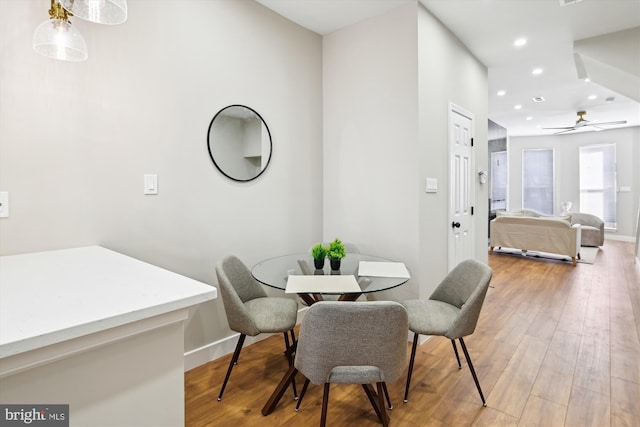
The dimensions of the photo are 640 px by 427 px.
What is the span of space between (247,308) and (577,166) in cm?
1016

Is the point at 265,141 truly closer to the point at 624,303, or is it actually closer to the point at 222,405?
the point at 222,405

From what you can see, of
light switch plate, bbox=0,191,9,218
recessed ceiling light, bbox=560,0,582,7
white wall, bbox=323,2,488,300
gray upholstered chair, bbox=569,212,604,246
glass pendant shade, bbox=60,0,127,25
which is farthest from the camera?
gray upholstered chair, bbox=569,212,604,246

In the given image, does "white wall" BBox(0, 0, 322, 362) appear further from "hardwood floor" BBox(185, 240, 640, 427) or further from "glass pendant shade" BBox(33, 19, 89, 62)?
"hardwood floor" BBox(185, 240, 640, 427)

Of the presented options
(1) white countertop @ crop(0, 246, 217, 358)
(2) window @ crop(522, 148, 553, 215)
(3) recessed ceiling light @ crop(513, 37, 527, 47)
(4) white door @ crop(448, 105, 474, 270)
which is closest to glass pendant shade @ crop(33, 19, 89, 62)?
(1) white countertop @ crop(0, 246, 217, 358)

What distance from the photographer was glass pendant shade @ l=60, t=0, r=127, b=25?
1245 mm

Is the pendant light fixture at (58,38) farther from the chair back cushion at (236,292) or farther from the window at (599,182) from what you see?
the window at (599,182)

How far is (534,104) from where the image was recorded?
604 cm

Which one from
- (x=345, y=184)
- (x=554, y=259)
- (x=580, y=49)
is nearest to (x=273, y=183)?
(x=345, y=184)

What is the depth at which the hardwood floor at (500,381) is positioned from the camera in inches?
70.5

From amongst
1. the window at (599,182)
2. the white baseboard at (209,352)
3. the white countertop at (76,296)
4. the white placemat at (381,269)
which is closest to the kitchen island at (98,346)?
the white countertop at (76,296)

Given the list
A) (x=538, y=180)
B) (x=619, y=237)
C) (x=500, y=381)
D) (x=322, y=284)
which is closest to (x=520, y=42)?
(x=500, y=381)

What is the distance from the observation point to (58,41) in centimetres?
137

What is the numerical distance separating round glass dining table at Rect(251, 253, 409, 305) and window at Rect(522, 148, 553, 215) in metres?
9.11

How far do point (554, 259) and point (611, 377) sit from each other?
4.39 meters
